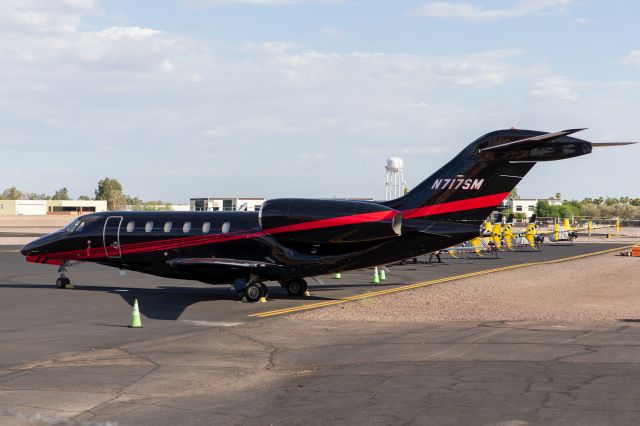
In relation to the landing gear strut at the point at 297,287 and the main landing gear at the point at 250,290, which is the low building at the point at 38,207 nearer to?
the landing gear strut at the point at 297,287

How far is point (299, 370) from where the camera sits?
607 inches

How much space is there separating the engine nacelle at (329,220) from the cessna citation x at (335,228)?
3 centimetres

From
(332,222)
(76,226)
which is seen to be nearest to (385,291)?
(332,222)

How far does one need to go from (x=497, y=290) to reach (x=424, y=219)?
688cm

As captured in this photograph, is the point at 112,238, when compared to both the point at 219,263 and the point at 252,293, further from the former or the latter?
the point at 252,293

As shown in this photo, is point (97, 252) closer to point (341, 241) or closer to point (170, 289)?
point (170, 289)

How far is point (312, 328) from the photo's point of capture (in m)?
21.0

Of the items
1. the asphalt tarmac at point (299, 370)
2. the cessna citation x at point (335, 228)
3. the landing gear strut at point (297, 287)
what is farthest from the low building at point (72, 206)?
the asphalt tarmac at point (299, 370)

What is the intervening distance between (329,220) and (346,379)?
12.1 meters

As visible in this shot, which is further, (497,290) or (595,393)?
(497,290)

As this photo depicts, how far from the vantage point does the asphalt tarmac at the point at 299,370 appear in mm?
11805

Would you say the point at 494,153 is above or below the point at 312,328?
above

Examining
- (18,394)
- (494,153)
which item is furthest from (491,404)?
(494,153)

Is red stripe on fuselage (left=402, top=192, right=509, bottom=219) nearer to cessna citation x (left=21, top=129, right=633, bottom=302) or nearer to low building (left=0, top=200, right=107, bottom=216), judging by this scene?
cessna citation x (left=21, top=129, right=633, bottom=302)
